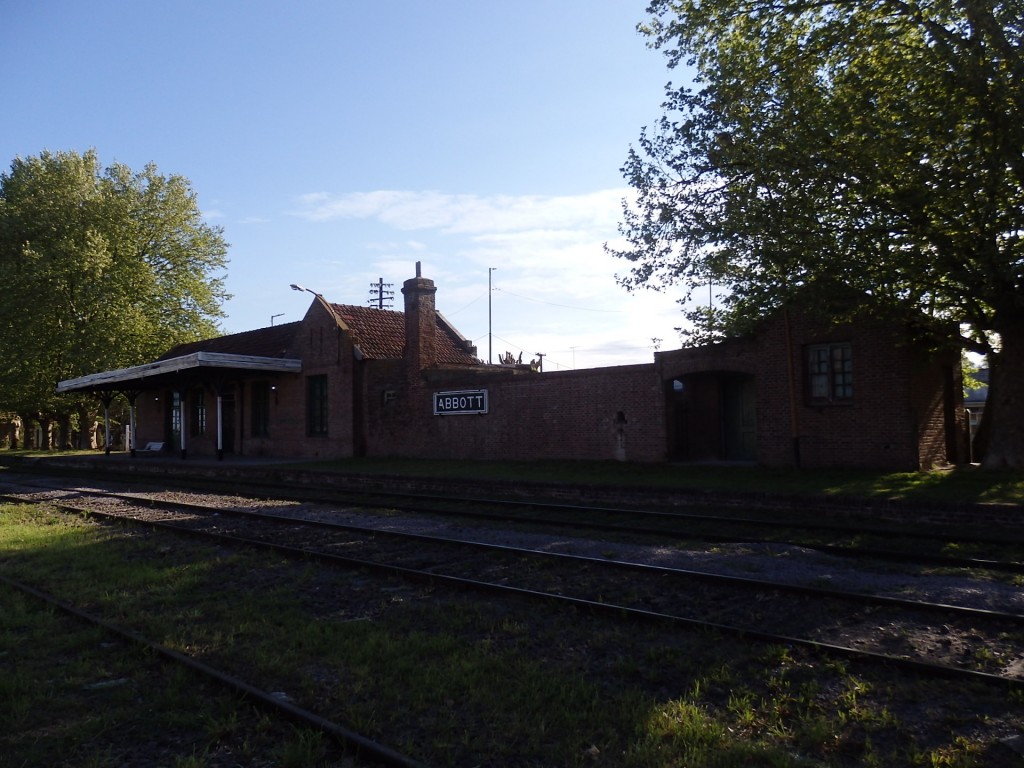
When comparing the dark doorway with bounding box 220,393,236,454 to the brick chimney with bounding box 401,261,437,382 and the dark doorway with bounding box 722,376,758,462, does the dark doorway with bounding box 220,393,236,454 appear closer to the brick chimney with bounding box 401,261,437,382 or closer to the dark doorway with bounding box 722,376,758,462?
the brick chimney with bounding box 401,261,437,382

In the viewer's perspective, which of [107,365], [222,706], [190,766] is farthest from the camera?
[107,365]

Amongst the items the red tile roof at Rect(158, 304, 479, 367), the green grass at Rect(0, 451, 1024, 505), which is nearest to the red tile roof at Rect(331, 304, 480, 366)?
the red tile roof at Rect(158, 304, 479, 367)

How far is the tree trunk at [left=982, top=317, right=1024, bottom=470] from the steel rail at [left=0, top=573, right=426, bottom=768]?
1471 centimetres

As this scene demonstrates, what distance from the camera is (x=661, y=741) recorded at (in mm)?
4352

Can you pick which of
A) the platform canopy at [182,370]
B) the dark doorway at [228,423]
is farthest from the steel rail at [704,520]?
the dark doorway at [228,423]

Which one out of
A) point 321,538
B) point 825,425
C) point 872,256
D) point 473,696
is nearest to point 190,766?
point 473,696

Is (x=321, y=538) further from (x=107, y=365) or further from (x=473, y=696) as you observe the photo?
(x=107, y=365)

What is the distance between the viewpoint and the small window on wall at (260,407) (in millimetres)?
33062

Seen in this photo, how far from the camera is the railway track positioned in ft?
19.3

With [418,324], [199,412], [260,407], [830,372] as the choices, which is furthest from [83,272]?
[830,372]

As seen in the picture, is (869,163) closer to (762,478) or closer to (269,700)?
(762,478)

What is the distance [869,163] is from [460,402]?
14555 millimetres

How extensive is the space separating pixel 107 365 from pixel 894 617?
39.6m

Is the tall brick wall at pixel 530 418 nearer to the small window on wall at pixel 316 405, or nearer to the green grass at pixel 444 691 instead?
the small window on wall at pixel 316 405
